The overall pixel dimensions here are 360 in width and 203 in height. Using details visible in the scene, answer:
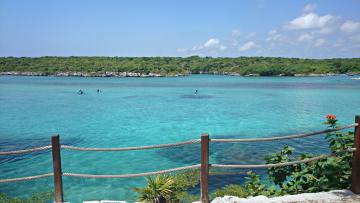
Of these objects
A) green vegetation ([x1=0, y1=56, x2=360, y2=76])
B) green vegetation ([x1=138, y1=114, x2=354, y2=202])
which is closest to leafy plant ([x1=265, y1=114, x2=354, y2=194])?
green vegetation ([x1=138, y1=114, x2=354, y2=202])

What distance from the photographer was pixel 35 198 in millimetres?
11109

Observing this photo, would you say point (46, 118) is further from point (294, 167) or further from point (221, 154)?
point (294, 167)

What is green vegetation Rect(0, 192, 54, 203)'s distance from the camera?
418 inches

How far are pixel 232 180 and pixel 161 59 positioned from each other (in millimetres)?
181481

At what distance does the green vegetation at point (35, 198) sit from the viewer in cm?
1062

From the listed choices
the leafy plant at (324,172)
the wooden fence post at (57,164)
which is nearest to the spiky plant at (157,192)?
the wooden fence post at (57,164)

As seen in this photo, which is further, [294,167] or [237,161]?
[237,161]

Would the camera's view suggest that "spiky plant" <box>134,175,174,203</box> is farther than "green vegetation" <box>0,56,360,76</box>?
No

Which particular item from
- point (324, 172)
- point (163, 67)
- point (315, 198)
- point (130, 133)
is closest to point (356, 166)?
point (324, 172)

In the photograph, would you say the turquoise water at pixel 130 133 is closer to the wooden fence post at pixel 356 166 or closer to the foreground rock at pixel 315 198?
the foreground rock at pixel 315 198

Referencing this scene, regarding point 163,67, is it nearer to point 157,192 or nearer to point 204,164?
point 157,192

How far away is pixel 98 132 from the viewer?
2425 cm

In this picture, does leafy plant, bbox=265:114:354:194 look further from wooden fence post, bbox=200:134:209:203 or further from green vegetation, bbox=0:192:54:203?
green vegetation, bbox=0:192:54:203

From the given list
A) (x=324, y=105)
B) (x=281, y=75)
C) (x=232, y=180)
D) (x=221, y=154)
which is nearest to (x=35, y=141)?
(x=221, y=154)
